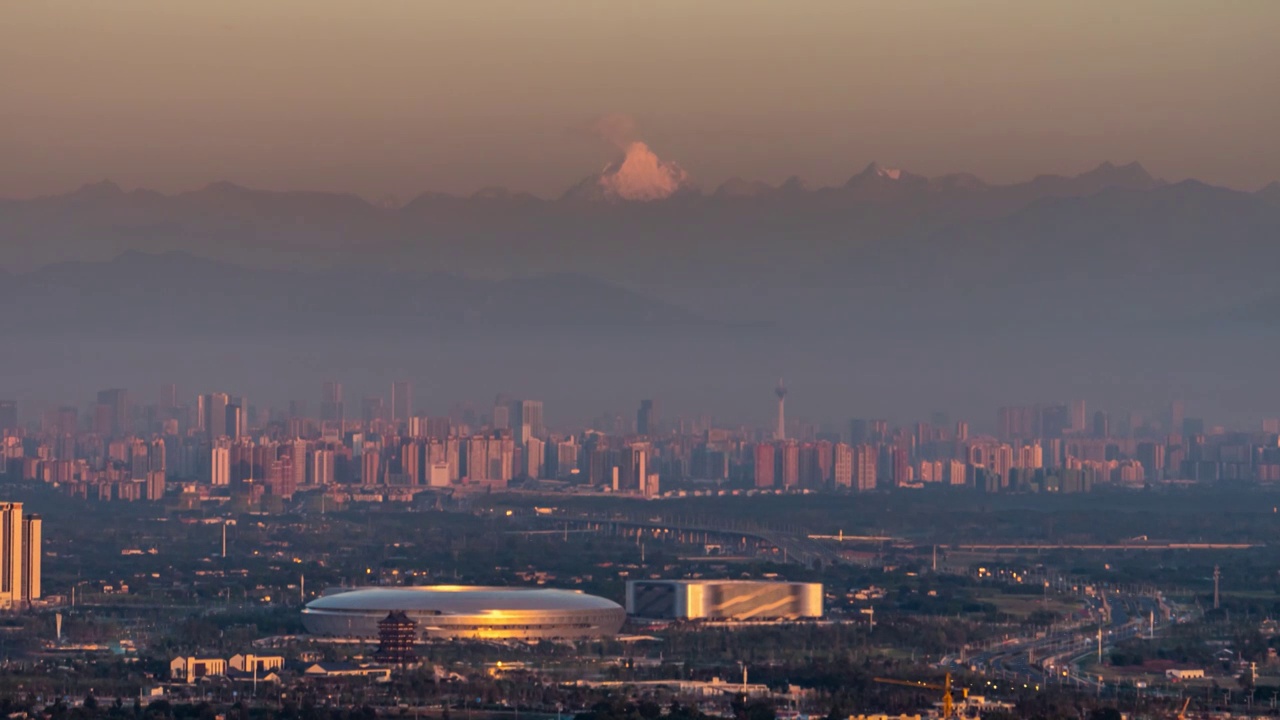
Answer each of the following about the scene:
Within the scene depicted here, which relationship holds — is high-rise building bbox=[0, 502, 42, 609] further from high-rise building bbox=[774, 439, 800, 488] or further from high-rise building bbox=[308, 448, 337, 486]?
high-rise building bbox=[774, 439, 800, 488]

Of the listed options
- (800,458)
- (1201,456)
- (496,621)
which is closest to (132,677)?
(496,621)

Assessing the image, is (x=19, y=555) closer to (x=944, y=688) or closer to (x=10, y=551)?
(x=10, y=551)

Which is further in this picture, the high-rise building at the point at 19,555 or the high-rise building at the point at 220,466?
the high-rise building at the point at 220,466

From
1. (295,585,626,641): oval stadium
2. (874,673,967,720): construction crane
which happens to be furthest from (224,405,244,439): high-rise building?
(874,673,967,720): construction crane

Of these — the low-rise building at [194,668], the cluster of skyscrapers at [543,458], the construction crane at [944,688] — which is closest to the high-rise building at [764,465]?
the cluster of skyscrapers at [543,458]

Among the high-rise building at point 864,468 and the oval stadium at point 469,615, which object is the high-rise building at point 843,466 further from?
the oval stadium at point 469,615

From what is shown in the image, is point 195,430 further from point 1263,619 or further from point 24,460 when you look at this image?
point 1263,619
